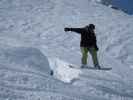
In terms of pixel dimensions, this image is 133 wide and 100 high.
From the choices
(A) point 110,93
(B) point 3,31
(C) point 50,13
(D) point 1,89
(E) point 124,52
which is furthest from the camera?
(C) point 50,13

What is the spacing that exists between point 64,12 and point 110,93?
74.4 feet

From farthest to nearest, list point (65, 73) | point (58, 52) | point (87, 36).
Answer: point (58, 52) → point (87, 36) → point (65, 73)

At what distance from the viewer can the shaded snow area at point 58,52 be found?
7.88m

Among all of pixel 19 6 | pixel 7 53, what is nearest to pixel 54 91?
pixel 7 53

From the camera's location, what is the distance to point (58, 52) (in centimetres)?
1608

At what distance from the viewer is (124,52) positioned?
17.8 meters

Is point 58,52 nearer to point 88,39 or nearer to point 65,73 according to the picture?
point 88,39

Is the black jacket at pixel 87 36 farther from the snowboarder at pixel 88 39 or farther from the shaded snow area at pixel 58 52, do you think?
the shaded snow area at pixel 58 52

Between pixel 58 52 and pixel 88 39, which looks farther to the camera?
pixel 58 52

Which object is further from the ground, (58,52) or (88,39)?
(88,39)

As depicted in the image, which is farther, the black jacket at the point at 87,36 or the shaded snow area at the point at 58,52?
the black jacket at the point at 87,36

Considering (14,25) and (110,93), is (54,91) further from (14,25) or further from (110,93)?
(14,25)

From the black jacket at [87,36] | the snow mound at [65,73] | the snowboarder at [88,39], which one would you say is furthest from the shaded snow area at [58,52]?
the black jacket at [87,36]

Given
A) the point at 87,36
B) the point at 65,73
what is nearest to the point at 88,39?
the point at 87,36
